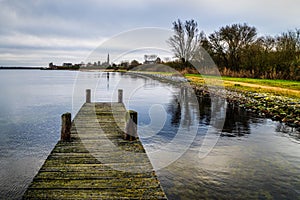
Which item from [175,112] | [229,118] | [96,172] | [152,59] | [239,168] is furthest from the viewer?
[152,59]

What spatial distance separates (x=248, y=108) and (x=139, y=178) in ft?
36.9

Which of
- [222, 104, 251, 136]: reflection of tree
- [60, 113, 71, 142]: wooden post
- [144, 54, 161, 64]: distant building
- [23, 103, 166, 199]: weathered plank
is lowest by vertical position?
[222, 104, 251, 136]: reflection of tree

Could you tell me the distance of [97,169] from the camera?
461 cm

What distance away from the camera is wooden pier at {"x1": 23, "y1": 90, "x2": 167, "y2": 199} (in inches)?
150

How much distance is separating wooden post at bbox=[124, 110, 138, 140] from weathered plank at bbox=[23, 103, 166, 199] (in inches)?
6.0

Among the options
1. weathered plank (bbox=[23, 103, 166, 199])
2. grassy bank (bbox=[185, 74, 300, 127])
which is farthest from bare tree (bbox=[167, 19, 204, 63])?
weathered plank (bbox=[23, 103, 166, 199])

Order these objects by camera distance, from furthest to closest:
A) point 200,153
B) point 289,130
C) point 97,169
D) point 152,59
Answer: point 152,59 → point 289,130 → point 200,153 → point 97,169

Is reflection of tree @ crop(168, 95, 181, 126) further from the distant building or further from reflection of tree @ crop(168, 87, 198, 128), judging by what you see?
the distant building

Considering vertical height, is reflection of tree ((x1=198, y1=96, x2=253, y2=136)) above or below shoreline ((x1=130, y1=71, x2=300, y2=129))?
below

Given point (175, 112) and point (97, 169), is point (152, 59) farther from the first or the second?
point (97, 169)

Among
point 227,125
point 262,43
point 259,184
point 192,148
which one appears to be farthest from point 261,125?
point 262,43

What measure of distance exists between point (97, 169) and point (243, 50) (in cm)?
3134

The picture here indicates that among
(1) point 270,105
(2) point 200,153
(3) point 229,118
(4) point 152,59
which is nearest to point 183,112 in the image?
(3) point 229,118

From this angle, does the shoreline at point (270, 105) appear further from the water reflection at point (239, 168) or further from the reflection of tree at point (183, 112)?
the reflection of tree at point (183, 112)
